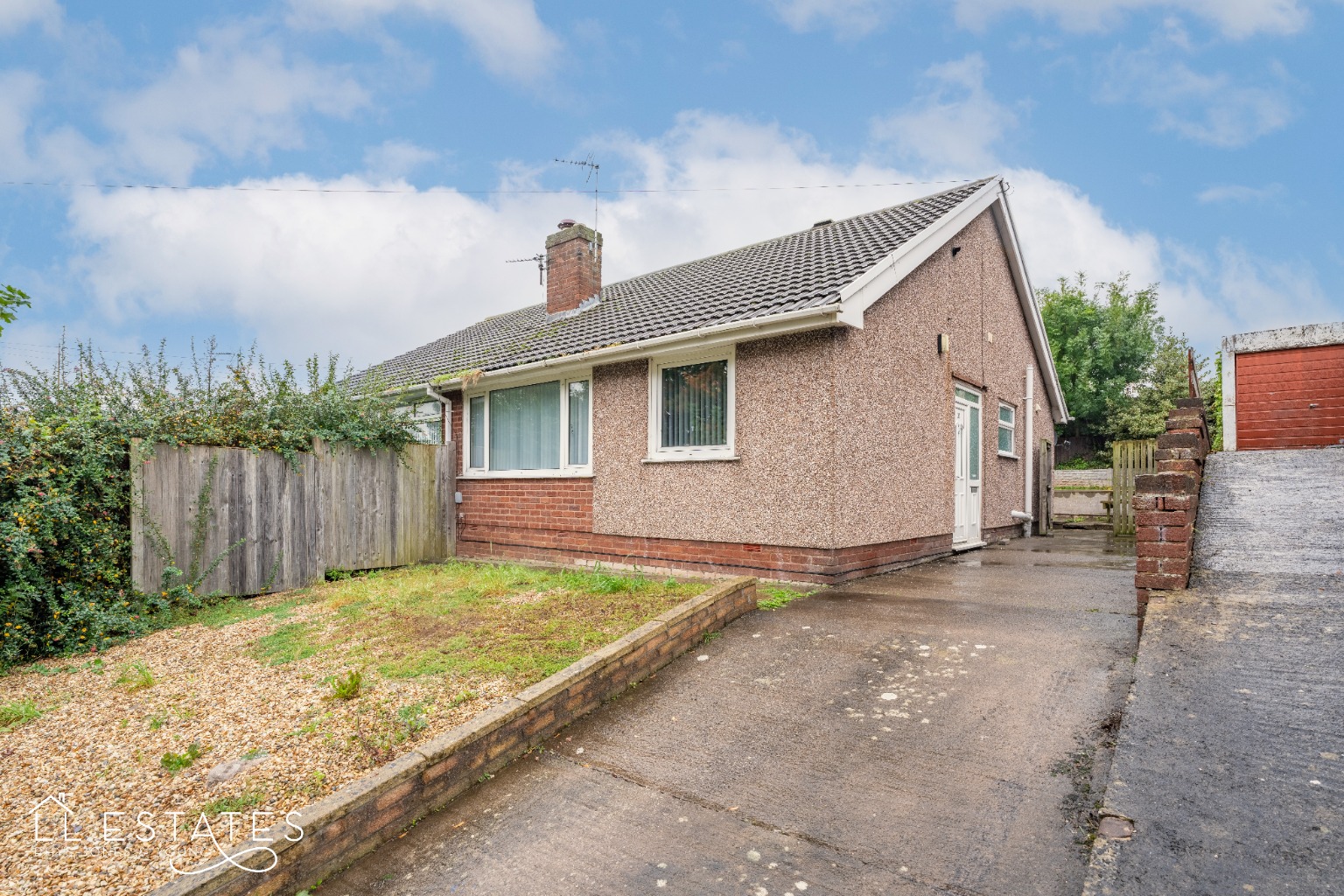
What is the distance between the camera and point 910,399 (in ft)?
26.4

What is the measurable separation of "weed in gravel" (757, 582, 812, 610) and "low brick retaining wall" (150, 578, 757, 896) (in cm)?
150

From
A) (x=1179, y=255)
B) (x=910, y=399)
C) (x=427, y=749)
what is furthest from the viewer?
(x=1179, y=255)

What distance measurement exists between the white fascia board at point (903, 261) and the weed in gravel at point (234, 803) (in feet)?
18.6

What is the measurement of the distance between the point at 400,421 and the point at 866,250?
23.4ft

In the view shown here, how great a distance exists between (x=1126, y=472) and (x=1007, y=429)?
2.39 meters

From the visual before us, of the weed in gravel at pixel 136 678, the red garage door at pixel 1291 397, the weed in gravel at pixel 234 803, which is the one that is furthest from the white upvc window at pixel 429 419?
the red garage door at pixel 1291 397

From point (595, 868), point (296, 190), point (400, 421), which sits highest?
point (296, 190)

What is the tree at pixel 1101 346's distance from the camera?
32.3 metres

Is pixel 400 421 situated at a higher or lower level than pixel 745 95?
lower

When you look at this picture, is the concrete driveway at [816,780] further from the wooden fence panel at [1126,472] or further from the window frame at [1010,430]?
the wooden fence panel at [1126,472]

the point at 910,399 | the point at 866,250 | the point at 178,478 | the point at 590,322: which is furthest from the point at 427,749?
the point at 590,322

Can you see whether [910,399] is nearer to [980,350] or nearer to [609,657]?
[980,350]

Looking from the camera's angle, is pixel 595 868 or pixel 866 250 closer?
pixel 595 868

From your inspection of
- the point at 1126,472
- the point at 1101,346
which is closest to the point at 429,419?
the point at 1126,472
